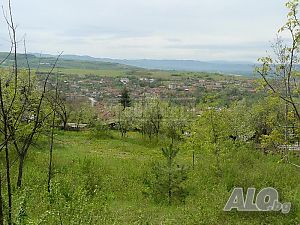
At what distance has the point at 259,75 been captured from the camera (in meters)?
8.66

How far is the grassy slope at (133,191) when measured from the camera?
7840 millimetres

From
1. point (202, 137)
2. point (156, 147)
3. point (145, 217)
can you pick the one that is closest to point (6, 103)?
point (145, 217)

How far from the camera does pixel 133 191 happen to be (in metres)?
13.7

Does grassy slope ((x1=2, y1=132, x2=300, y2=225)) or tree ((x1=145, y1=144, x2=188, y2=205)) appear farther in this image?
tree ((x1=145, y1=144, x2=188, y2=205))

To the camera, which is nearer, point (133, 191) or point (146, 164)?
point (133, 191)

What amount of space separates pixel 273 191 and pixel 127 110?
1002 inches

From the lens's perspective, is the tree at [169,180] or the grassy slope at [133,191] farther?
the tree at [169,180]

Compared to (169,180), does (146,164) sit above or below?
below

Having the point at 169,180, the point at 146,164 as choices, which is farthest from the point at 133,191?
the point at 146,164

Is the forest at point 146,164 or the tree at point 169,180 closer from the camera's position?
the forest at point 146,164

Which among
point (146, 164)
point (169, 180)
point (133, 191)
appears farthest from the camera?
point (146, 164)

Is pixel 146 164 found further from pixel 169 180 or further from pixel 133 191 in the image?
pixel 169 180

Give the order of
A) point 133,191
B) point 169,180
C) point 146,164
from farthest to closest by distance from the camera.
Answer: point 146,164
point 133,191
point 169,180

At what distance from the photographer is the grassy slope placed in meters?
7.84
